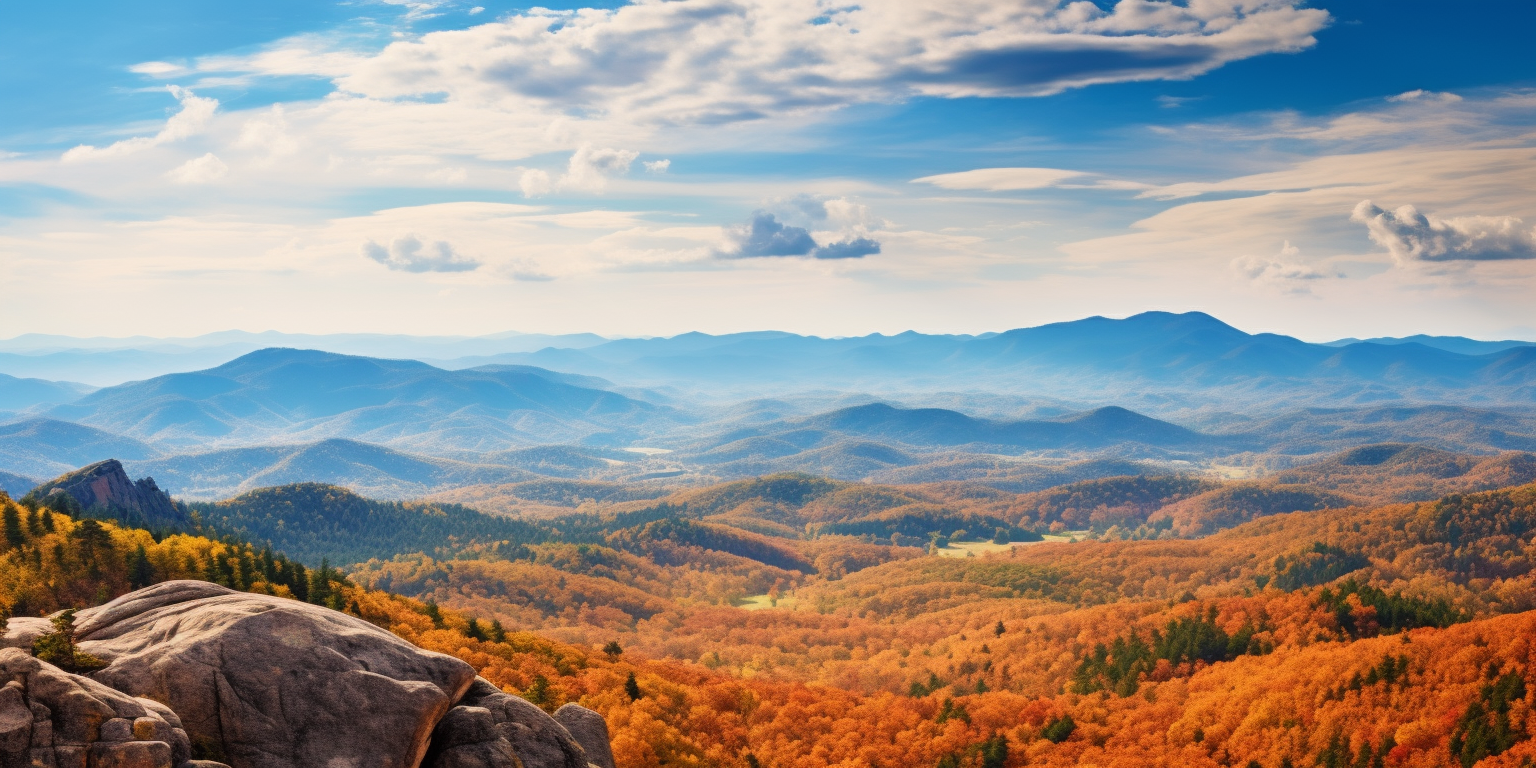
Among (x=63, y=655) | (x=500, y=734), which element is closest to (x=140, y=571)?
(x=63, y=655)

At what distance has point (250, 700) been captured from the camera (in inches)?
1294

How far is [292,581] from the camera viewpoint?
104000 mm

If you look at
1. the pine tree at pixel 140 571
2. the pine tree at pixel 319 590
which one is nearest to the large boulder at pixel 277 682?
the pine tree at pixel 319 590

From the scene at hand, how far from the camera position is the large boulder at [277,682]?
106 ft

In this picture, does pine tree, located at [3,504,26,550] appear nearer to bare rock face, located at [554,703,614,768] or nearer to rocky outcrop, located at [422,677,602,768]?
bare rock face, located at [554,703,614,768]

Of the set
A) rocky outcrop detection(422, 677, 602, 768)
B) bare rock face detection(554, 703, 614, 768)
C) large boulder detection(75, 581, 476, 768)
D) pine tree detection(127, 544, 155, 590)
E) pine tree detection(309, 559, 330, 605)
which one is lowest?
pine tree detection(309, 559, 330, 605)

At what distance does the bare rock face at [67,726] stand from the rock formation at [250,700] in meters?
0.04

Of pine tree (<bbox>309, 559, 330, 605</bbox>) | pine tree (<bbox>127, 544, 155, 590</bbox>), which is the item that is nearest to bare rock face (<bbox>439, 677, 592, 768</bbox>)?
pine tree (<bbox>309, 559, 330, 605</bbox>)

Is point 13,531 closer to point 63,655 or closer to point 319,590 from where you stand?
point 319,590

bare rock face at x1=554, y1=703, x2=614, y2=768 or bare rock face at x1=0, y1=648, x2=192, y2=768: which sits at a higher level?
bare rock face at x1=0, y1=648, x2=192, y2=768

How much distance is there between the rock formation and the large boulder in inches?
1.8

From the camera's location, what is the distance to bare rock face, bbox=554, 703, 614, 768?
4384 centimetres

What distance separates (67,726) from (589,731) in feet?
73.1

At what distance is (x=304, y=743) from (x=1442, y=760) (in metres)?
136
